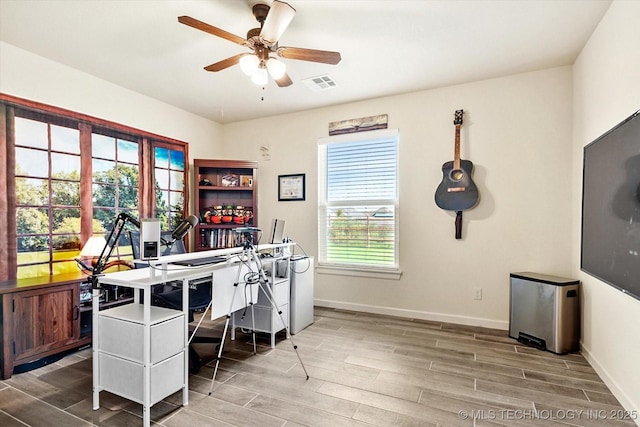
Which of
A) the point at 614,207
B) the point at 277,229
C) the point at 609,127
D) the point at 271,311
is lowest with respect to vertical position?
the point at 271,311

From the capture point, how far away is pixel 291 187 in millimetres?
4402

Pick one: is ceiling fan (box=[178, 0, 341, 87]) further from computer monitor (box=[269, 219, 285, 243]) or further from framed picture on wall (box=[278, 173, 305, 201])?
framed picture on wall (box=[278, 173, 305, 201])

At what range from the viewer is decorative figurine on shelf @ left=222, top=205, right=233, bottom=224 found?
438 centimetres

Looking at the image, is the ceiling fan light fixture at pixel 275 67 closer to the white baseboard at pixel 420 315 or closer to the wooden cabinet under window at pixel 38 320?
the wooden cabinet under window at pixel 38 320

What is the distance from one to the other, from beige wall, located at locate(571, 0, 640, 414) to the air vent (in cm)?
221

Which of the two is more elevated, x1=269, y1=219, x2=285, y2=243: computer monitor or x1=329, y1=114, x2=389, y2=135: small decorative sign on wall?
x1=329, y1=114, x2=389, y2=135: small decorative sign on wall

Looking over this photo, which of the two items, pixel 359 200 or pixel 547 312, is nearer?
pixel 547 312

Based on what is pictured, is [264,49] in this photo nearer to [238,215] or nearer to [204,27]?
[204,27]

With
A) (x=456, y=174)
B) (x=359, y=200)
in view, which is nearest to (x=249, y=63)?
(x=359, y=200)

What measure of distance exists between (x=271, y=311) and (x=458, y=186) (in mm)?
2308

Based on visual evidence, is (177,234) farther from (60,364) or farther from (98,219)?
(98,219)

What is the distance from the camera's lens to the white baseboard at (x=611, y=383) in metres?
1.85

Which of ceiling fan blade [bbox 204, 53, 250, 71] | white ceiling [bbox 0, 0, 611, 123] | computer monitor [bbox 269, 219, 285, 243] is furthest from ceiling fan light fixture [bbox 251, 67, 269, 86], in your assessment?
computer monitor [bbox 269, 219, 285, 243]

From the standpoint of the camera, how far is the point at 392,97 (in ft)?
12.4
